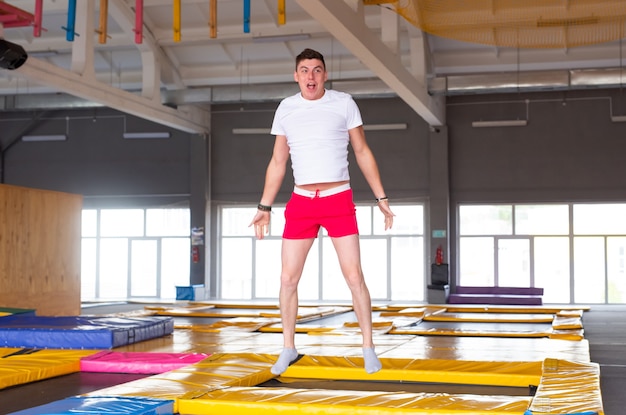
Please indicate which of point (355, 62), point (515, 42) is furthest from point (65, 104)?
point (515, 42)

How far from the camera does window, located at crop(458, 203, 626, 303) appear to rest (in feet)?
58.5

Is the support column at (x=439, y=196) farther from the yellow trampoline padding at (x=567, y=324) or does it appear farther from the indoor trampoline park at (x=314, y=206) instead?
the yellow trampoline padding at (x=567, y=324)

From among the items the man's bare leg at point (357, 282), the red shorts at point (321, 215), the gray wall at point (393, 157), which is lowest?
the man's bare leg at point (357, 282)

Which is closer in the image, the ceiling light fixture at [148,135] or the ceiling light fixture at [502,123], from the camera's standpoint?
the ceiling light fixture at [502,123]

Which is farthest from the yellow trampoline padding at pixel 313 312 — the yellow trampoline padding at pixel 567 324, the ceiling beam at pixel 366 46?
the ceiling beam at pixel 366 46

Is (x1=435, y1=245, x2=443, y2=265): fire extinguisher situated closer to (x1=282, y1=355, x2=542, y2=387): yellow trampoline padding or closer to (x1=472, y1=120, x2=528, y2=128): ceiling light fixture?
(x1=472, y1=120, x2=528, y2=128): ceiling light fixture

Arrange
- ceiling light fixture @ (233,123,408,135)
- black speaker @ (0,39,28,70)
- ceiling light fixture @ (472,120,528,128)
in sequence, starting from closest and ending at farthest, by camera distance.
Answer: black speaker @ (0,39,28,70) → ceiling light fixture @ (472,120,528,128) → ceiling light fixture @ (233,123,408,135)

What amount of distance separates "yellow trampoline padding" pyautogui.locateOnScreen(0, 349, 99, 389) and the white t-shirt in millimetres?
2599

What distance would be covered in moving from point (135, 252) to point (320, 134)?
56.0 feet

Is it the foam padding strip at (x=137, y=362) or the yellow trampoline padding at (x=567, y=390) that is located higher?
the yellow trampoline padding at (x=567, y=390)

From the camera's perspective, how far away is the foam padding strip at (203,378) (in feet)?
14.2

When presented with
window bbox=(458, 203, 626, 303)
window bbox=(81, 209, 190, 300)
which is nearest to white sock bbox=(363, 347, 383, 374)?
window bbox=(458, 203, 626, 303)

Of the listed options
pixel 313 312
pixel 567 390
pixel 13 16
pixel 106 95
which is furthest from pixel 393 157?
pixel 567 390

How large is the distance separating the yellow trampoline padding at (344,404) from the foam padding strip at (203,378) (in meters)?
0.19
